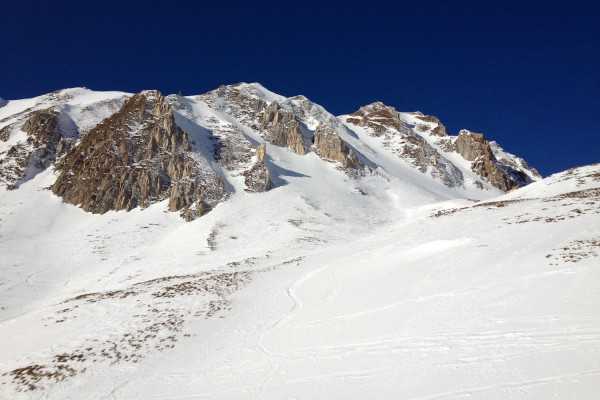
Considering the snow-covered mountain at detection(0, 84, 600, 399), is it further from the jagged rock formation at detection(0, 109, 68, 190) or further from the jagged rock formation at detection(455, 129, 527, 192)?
the jagged rock formation at detection(455, 129, 527, 192)

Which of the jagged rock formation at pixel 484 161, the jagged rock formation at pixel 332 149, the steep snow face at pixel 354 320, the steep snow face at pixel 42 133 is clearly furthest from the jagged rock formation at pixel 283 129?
the jagged rock formation at pixel 484 161

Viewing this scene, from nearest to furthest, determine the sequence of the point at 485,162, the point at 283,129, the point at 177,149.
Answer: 1. the point at 177,149
2. the point at 283,129
3. the point at 485,162

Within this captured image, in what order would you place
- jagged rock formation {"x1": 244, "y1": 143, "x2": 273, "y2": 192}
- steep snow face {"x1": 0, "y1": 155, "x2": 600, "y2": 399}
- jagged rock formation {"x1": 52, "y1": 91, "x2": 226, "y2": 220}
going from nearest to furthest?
steep snow face {"x1": 0, "y1": 155, "x2": 600, "y2": 399}
jagged rock formation {"x1": 52, "y1": 91, "x2": 226, "y2": 220}
jagged rock formation {"x1": 244, "y1": 143, "x2": 273, "y2": 192}

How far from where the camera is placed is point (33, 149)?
221 ft

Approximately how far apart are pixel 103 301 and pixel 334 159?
60569mm

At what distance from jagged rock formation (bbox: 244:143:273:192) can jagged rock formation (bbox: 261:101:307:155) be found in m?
17.5

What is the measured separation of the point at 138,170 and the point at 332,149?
40100 millimetres

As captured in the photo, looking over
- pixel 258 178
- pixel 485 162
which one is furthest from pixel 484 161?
pixel 258 178

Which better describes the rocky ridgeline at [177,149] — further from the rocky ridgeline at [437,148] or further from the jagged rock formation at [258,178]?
the rocky ridgeline at [437,148]

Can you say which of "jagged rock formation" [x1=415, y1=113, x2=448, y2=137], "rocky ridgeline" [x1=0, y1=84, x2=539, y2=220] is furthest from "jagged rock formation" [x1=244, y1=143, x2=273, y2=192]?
"jagged rock formation" [x1=415, y1=113, x2=448, y2=137]

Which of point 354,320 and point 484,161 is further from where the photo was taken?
point 484,161

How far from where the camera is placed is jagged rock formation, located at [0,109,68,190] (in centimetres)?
6144

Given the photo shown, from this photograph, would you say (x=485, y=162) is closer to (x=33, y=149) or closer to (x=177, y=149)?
(x=177, y=149)

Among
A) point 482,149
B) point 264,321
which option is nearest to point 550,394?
point 264,321
